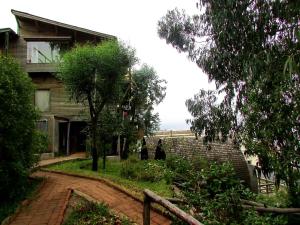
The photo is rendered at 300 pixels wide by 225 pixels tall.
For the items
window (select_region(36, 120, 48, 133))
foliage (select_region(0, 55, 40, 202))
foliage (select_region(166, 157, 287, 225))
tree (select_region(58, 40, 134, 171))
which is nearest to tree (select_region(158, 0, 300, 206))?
foliage (select_region(166, 157, 287, 225))

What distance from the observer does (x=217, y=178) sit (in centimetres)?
718

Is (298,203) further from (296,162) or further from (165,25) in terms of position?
(165,25)

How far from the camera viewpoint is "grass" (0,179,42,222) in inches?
388

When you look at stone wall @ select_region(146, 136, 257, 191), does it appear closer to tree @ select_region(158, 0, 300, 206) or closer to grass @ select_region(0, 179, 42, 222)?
tree @ select_region(158, 0, 300, 206)

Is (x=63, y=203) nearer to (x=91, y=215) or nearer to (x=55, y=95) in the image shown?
(x=91, y=215)

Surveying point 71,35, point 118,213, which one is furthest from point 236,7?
point 71,35

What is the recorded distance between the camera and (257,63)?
9680 mm

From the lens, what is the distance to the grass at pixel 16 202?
32.3ft

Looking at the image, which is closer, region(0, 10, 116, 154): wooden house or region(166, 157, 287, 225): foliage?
region(166, 157, 287, 225): foliage

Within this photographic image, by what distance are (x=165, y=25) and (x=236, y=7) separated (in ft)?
13.6

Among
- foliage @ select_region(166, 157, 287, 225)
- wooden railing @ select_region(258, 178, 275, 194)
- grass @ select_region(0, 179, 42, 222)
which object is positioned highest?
foliage @ select_region(166, 157, 287, 225)

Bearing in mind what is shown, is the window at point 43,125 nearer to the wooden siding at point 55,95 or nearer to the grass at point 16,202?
the wooden siding at point 55,95

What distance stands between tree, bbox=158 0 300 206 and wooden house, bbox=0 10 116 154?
11.1m

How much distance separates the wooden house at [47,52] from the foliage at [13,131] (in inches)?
460
